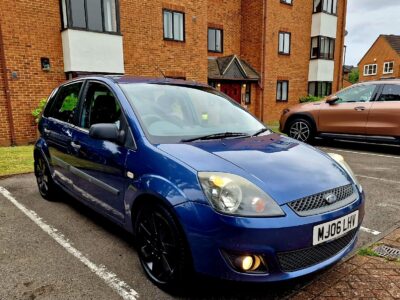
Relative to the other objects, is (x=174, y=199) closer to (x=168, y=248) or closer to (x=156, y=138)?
(x=168, y=248)

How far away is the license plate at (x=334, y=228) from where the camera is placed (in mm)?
2116

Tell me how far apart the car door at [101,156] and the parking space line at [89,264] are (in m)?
0.46

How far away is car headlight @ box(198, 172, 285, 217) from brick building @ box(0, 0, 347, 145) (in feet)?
12.2

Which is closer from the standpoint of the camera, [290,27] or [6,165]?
[6,165]

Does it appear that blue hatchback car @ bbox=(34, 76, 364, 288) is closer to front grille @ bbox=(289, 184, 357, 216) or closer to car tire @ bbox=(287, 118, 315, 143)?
front grille @ bbox=(289, 184, 357, 216)

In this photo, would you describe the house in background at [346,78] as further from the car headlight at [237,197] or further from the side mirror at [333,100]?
the car headlight at [237,197]

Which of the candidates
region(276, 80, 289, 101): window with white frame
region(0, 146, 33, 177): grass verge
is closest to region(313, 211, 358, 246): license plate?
region(0, 146, 33, 177): grass verge

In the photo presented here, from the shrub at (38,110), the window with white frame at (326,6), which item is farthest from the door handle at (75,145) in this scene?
the window with white frame at (326,6)

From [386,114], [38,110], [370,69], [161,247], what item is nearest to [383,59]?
[370,69]

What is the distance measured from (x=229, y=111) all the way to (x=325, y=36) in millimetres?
19216

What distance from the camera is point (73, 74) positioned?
10906 millimetres

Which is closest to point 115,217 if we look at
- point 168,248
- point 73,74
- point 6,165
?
point 168,248

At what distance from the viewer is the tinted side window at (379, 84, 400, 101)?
7641 mm

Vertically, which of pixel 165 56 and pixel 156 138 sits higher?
pixel 165 56
